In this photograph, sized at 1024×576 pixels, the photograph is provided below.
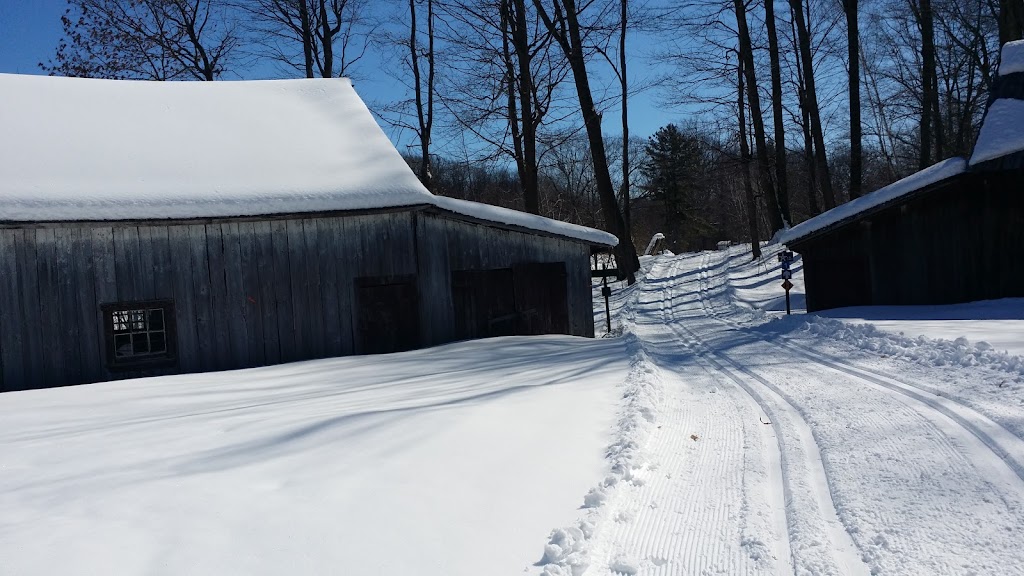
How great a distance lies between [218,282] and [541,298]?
23.6 feet

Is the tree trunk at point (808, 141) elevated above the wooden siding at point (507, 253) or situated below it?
above

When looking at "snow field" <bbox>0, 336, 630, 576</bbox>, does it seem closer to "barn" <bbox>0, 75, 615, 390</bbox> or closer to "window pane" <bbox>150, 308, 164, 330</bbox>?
"barn" <bbox>0, 75, 615, 390</bbox>

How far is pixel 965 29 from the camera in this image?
30.0 metres

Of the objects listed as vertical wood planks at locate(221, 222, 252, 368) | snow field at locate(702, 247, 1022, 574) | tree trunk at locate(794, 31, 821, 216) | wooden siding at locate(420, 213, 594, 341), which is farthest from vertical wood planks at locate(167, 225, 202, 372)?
tree trunk at locate(794, 31, 821, 216)

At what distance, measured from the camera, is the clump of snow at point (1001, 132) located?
14660 millimetres

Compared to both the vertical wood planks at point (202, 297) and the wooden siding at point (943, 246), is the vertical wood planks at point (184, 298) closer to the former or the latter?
the vertical wood planks at point (202, 297)

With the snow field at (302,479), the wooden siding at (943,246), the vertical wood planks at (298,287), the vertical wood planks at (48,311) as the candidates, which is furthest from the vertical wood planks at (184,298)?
the wooden siding at (943,246)

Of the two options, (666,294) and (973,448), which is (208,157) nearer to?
(973,448)

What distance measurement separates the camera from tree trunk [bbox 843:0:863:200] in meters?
23.5

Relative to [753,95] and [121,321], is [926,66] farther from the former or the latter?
[121,321]

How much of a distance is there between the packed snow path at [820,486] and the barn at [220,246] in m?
6.73

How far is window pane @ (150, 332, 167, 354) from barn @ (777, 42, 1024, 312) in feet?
50.5

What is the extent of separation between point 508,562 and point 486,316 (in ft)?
37.2

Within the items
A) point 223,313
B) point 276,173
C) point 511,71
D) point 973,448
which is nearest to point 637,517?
A: point 973,448
